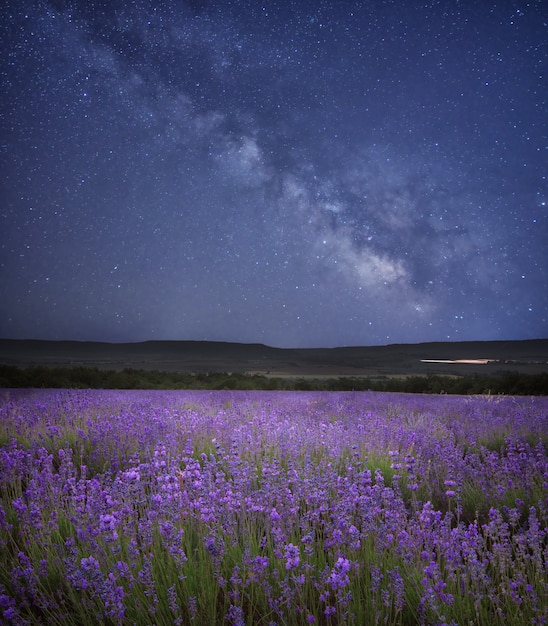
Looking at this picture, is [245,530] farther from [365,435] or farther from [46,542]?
[365,435]

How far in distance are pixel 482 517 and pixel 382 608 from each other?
6.75 ft

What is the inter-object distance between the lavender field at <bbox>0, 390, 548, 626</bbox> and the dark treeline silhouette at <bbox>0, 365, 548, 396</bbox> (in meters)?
12.6

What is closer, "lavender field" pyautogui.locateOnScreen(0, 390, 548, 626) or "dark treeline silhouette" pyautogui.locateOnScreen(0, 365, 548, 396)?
"lavender field" pyautogui.locateOnScreen(0, 390, 548, 626)

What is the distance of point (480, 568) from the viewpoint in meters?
2.01

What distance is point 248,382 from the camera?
62.8ft

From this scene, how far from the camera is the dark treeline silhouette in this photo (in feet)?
58.5

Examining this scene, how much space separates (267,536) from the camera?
2785mm

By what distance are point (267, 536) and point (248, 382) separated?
16469mm

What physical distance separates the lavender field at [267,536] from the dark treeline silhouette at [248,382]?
12.6 metres

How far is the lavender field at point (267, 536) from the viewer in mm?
2104

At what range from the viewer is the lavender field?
210 centimetres

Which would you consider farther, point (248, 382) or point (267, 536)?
point (248, 382)

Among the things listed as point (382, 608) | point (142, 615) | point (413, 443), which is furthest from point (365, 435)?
point (142, 615)

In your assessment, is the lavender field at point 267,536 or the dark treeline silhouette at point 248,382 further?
the dark treeline silhouette at point 248,382
